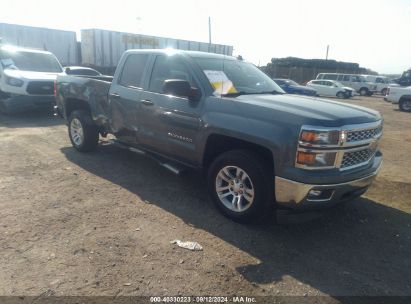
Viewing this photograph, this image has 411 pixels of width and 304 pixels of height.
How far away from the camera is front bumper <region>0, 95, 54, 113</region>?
10.3m

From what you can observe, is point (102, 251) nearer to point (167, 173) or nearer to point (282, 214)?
point (282, 214)

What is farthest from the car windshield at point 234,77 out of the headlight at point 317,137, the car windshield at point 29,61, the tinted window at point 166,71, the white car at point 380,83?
the white car at point 380,83

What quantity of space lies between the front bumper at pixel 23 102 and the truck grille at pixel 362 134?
31.4 ft

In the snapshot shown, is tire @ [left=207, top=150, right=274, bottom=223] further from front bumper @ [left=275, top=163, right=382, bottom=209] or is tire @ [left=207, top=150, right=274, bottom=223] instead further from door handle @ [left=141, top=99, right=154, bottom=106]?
door handle @ [left=141, top=99, right=154, bottom=106]

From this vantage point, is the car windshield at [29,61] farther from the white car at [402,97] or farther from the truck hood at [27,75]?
the white car at [402,97]

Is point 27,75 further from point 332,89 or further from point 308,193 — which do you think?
point 332,89

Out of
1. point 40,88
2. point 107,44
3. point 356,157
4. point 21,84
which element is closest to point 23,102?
point 21,84

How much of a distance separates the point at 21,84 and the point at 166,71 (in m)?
7.34

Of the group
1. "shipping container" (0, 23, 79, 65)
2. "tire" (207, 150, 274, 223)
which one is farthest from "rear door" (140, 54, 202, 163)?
"shipping container" (0, 23, 79, 65)

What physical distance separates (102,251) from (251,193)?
166cm

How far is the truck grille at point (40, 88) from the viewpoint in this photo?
10289mm

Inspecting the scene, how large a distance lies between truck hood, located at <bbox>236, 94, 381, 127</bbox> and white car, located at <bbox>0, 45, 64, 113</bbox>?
8.38 metres

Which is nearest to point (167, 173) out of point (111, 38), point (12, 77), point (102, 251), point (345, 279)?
point (102, 251)

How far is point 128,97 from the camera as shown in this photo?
5.26 meters
